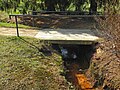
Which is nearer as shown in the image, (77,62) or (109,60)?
(109,60)

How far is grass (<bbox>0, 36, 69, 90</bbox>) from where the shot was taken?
23.2 ft

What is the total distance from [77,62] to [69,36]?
3.91ft

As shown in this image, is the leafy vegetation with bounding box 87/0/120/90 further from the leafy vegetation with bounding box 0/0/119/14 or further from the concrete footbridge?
the leafy vegetation with bounding box 0/0/119/14

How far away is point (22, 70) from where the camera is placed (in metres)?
7.82

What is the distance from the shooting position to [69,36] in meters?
11.0

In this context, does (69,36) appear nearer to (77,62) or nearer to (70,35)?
(70,35)

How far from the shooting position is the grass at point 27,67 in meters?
7.08

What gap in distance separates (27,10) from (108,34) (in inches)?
377

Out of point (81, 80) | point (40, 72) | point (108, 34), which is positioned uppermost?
point (108, 34)

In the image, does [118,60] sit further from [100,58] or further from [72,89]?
[72,89]

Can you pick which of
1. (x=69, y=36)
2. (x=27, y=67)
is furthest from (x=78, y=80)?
(x=69, y=36)

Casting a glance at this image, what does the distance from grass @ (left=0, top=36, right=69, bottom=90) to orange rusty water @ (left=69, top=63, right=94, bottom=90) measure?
790 mm

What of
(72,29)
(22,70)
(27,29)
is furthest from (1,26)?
(22,70)

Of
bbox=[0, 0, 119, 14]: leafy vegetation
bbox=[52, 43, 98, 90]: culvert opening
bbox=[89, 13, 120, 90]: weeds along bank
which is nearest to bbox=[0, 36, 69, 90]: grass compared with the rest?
bbox=[52, 43, 98, 90]: culvert opening
